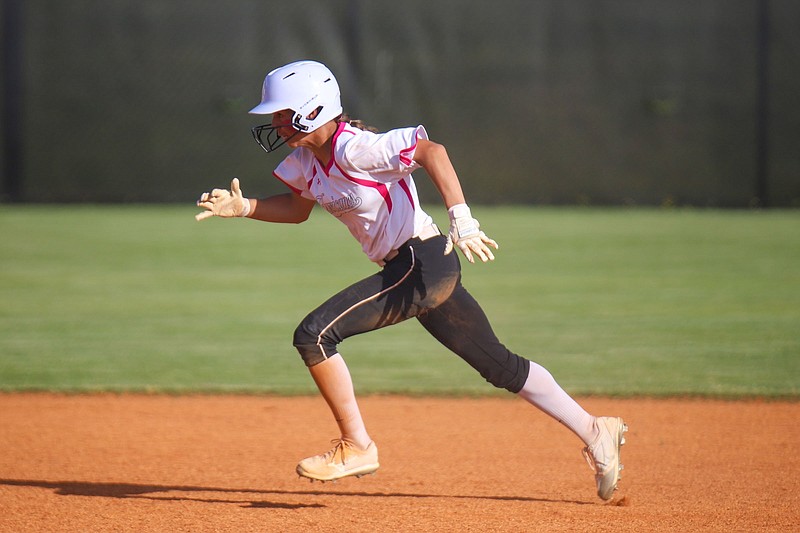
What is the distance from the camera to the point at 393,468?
512 cm

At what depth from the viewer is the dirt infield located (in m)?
4.12

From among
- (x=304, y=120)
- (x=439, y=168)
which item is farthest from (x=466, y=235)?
(x=304, y=120)

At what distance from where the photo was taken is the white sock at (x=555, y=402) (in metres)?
4.23

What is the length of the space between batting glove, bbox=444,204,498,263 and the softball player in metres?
0.05

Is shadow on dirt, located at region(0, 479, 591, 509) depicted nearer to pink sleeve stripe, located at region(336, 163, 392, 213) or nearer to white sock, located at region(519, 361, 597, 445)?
white sock, located at region(519, 361, 597, 445)

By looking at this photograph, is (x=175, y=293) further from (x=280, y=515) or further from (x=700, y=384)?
(x=280, y=515)

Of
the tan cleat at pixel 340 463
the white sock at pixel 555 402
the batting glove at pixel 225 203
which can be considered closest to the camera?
the tan cleat at pixel 340 463

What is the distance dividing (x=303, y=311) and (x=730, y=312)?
3.86m

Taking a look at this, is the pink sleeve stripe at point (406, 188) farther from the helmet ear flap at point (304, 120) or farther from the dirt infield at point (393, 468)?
the dirt infield at point (393, 468)

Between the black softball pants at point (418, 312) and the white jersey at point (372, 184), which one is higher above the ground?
the white jersey at point (372, 184)

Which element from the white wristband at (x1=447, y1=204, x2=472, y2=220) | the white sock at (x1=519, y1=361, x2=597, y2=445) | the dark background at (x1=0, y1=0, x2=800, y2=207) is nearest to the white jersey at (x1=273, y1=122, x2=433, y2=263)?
the white wristband at (x1=447, y1=204, x2=472, y2=220)

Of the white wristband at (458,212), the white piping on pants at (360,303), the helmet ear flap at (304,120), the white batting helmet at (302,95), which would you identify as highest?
the white batting helmet at (302,95)

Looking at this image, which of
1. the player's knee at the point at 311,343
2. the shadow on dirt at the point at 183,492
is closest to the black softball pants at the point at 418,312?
the player's knee at the point at 311,343

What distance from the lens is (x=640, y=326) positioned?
906 cm
